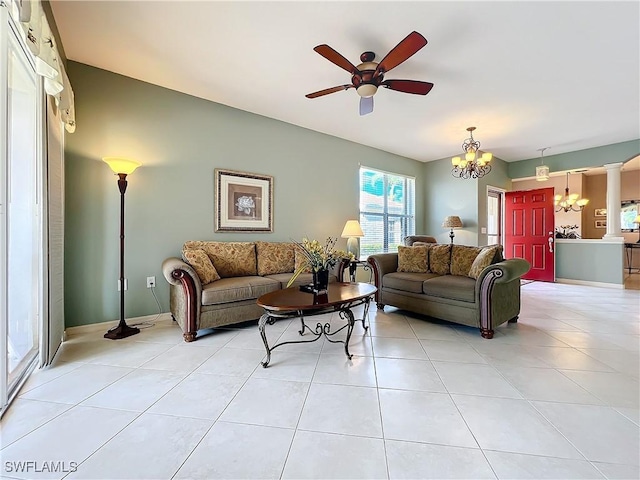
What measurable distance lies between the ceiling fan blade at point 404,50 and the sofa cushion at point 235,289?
231cm

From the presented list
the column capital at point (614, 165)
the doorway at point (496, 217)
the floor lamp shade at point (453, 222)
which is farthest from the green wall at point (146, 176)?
the column capital at point (614, 165)

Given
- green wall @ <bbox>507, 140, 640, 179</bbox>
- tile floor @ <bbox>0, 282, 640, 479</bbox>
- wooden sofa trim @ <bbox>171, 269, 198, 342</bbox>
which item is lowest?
tile floor @ <bbox>0, 282, 640, 479</bbox>

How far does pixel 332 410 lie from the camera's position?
155 centimetres

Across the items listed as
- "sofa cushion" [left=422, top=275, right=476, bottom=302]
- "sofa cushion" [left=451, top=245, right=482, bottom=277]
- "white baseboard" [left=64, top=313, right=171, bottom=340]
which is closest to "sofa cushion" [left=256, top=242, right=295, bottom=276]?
"white baseboard" [left=64, top=313, right=171, bottom=340]

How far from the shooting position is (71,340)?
2527 millimetres

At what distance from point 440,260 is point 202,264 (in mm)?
2871

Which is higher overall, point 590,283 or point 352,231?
point 352,231

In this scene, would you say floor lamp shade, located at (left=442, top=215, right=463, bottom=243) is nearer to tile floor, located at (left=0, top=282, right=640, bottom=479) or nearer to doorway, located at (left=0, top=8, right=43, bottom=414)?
tile floor, located at (left=0, top=282, right=640, bottom=479)

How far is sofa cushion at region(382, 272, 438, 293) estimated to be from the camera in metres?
3.23

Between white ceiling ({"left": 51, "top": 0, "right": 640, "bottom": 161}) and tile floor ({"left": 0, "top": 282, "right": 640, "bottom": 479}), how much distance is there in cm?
263

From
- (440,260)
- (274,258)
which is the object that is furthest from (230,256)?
(440,260)

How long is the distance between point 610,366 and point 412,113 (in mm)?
3293

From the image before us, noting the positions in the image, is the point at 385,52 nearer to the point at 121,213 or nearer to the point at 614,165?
the point at 121,213

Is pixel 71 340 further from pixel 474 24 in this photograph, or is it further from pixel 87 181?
pixel 474 24
